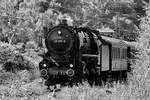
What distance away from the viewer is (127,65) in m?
21.7

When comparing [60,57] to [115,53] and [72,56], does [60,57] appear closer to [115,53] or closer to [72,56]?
[72,56]

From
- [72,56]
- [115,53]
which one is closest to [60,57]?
[72,56]

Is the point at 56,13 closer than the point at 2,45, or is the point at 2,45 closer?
the point at 2,45

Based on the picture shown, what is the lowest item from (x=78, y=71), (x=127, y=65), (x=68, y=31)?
(x=127, y=65)

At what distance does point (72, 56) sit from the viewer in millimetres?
14367

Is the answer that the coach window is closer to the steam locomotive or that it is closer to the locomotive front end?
the steam locomotive

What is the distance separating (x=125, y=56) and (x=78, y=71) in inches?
294

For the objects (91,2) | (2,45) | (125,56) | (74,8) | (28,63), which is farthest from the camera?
(91,2)

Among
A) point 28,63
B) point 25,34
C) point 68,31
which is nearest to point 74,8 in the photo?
point 25,34

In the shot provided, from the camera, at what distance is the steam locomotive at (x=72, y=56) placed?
14.1 metres

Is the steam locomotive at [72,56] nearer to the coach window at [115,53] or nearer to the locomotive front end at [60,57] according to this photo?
the locomotive front end at [60,57]

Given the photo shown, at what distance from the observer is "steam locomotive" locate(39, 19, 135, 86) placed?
1410 centimetres

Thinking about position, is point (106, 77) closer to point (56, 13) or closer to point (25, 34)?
point (25, 34)

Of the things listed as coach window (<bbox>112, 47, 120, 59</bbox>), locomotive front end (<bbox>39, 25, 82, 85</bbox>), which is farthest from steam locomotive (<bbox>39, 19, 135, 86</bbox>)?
coach window (<bbox>112, 47, 120, 59</bbox>)
